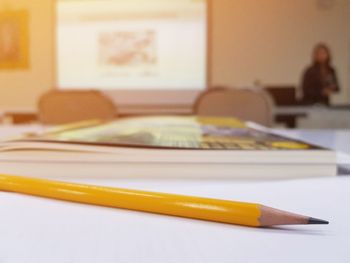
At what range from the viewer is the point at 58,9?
3232mm

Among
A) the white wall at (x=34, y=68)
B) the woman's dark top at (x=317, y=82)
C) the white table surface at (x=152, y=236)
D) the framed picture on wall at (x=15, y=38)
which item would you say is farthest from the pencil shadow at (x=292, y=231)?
the framed picture on wall at (x=15, y=38)

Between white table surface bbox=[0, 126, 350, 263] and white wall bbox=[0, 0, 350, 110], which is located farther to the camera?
white wall bbox=[0, 0, 350, 110]

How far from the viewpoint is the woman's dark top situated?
3.17 m

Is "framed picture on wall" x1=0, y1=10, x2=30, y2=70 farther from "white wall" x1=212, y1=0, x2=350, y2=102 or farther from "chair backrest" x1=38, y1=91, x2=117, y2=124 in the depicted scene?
"chair backrest" x1=38, y1=91, x2=117, y2=124

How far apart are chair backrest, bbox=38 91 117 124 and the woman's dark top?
219 cm

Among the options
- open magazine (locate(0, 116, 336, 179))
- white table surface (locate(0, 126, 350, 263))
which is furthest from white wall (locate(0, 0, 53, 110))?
white table surface (locate(0, 126, 350, 263))

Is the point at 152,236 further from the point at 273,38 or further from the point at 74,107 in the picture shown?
the point at 273,38

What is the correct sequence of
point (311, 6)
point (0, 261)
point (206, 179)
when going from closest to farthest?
1. point (0, 261)
2. point (206, 179)
3. point (311, 6)

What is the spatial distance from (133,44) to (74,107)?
6.00 ft

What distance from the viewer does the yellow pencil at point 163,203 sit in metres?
0.19

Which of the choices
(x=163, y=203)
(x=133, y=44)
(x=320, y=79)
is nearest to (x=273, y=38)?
(x=320, y=79)

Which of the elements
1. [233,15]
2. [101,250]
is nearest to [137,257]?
[101,250]

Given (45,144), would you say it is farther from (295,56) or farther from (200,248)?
(295,56)

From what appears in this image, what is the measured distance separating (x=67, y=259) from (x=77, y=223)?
43 millimetres
